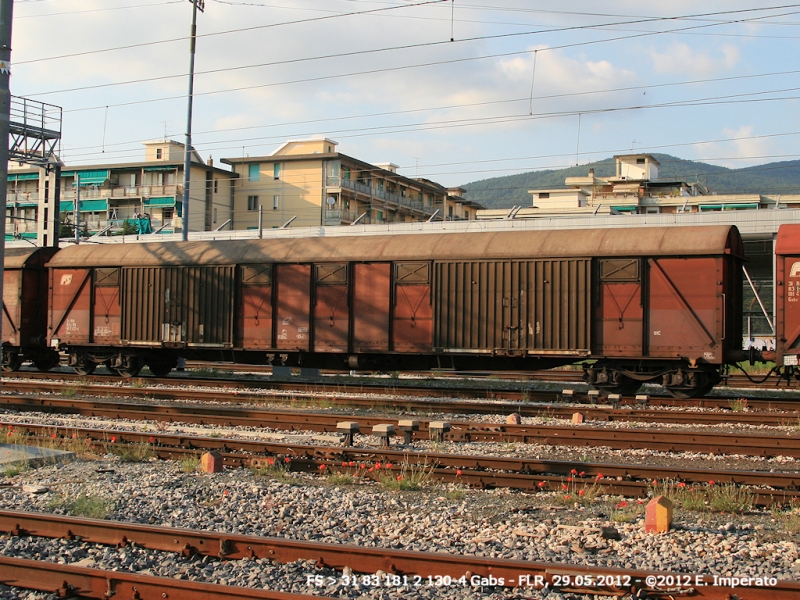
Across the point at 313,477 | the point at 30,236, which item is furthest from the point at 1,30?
the point at 30,236

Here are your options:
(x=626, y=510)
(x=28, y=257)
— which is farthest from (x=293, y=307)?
(x=626, y=510)

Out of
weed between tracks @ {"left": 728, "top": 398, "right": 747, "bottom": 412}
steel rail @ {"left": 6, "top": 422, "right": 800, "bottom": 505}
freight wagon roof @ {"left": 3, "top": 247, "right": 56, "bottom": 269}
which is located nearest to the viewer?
steel rail @ {"left": 6, "top": 422, "right": 800, "bottom": 505}

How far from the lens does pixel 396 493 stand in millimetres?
8016

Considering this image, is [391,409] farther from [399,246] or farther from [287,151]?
[287,151]

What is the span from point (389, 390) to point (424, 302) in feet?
8.00

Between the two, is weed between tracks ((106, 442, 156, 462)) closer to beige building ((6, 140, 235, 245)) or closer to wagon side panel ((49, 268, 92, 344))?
wagon side panel ((49, 268, 92, 344))

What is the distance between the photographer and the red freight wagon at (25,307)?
20.6 m

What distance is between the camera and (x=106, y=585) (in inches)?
→ 196

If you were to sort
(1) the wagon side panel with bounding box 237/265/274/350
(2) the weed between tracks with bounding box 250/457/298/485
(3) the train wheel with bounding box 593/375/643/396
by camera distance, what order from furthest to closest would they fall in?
(1) the wagon side panel with bounding box 237/265/274/350, (3) the train wheel with bounding box 593/375/643/396, (2) the weed between tracks with bounding box 250/457/298/485

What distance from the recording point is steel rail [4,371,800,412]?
14.7m

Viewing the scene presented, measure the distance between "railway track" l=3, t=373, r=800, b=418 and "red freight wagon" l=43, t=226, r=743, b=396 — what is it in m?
0.63

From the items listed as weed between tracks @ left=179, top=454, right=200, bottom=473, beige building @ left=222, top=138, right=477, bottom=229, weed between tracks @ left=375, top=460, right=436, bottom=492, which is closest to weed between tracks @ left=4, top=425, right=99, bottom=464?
weed between tracks @ left=179, top=454, right=200, bottom=473

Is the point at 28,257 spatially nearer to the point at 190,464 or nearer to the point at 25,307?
the point at 25,307

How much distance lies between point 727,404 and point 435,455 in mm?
8140
